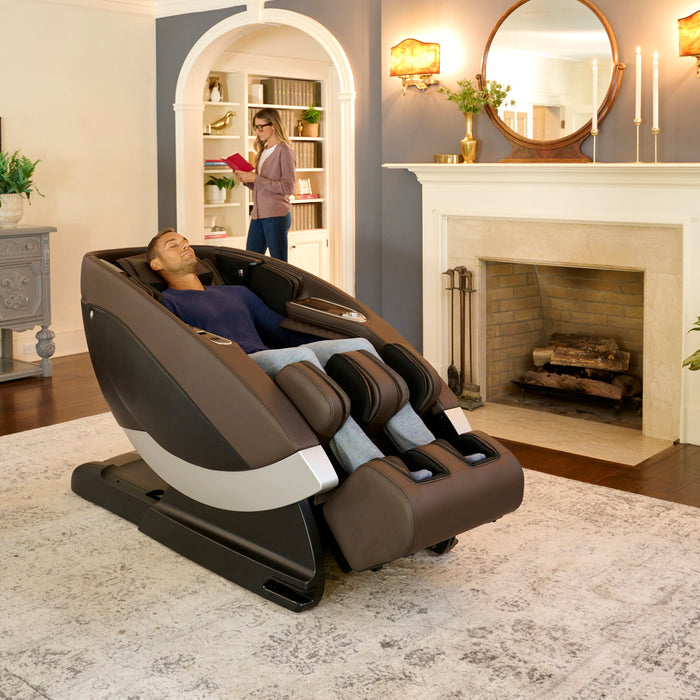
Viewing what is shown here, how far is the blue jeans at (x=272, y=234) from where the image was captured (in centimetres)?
561

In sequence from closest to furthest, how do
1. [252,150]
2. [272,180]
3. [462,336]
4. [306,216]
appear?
1. [462,336]
2. [272,180]
3. [252,150]
4. [306,216]

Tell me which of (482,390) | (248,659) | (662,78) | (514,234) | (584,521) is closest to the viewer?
(248,659)

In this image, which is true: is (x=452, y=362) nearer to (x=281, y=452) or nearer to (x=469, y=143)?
(x=469, y=143)

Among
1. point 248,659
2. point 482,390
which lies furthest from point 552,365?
point 248,659

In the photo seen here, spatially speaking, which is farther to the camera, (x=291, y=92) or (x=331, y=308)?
(x=291, y=92)

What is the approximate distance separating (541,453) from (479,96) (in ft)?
5.94

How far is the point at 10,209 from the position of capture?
5191 millimetres

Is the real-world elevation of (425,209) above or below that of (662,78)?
below

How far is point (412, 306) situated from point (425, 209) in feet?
1.83

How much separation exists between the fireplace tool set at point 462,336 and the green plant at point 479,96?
2.70 ft

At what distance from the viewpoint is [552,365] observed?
5.00 meters

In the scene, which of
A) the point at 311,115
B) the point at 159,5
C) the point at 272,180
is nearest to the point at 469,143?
the point at 272,180

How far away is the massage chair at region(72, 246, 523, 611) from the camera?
2396 mm

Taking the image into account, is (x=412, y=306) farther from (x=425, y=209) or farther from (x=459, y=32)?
(x=459, y=32)
